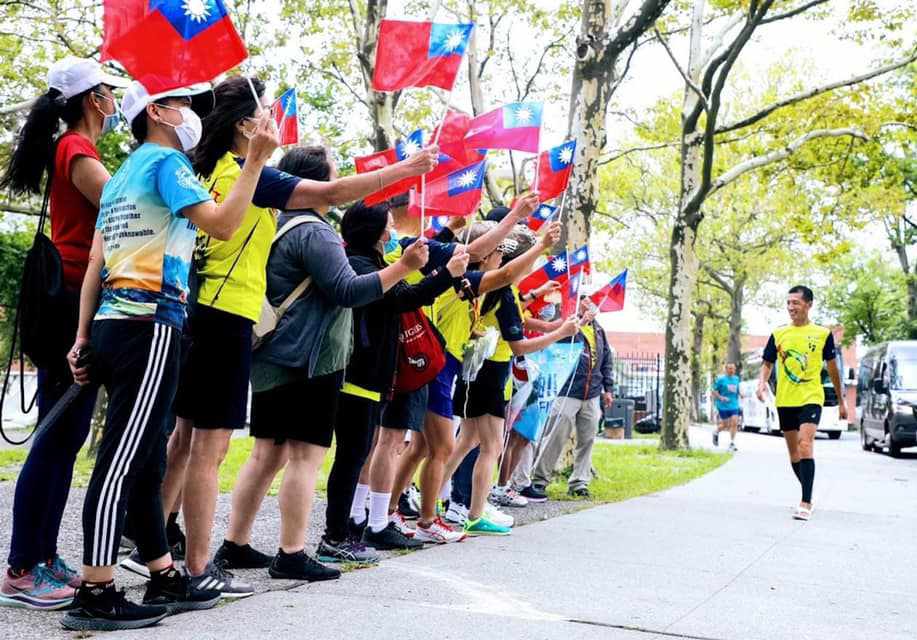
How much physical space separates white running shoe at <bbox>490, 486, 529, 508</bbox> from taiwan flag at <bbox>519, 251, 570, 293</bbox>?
6.09 feet

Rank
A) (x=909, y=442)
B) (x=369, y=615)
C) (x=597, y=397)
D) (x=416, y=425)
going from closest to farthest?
(x=369, y=615), (x=416, y=425), (x=597, y=397), (x=909, y=442)

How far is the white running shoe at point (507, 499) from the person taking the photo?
8.77m

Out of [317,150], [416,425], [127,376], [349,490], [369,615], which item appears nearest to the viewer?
[127,376]

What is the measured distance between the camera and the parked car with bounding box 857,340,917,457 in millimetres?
21844

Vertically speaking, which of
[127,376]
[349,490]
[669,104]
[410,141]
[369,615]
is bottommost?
[369,615]

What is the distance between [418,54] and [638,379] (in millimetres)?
35188

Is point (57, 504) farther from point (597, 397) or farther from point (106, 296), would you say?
point (597, 397)

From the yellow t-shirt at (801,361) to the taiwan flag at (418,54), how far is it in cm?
492

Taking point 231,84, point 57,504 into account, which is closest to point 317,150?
point 231,84

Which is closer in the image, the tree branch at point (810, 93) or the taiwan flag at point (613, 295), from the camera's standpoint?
the taiwan flag at point (613, 295)

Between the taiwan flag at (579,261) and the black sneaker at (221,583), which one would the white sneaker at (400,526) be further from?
the taiwan flag at (579,261)

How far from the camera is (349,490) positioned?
5203 millimetres

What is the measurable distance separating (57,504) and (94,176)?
1.29 m

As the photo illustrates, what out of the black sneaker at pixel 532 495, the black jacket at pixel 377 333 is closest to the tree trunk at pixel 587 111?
the black sneaker at pixel 532 495
